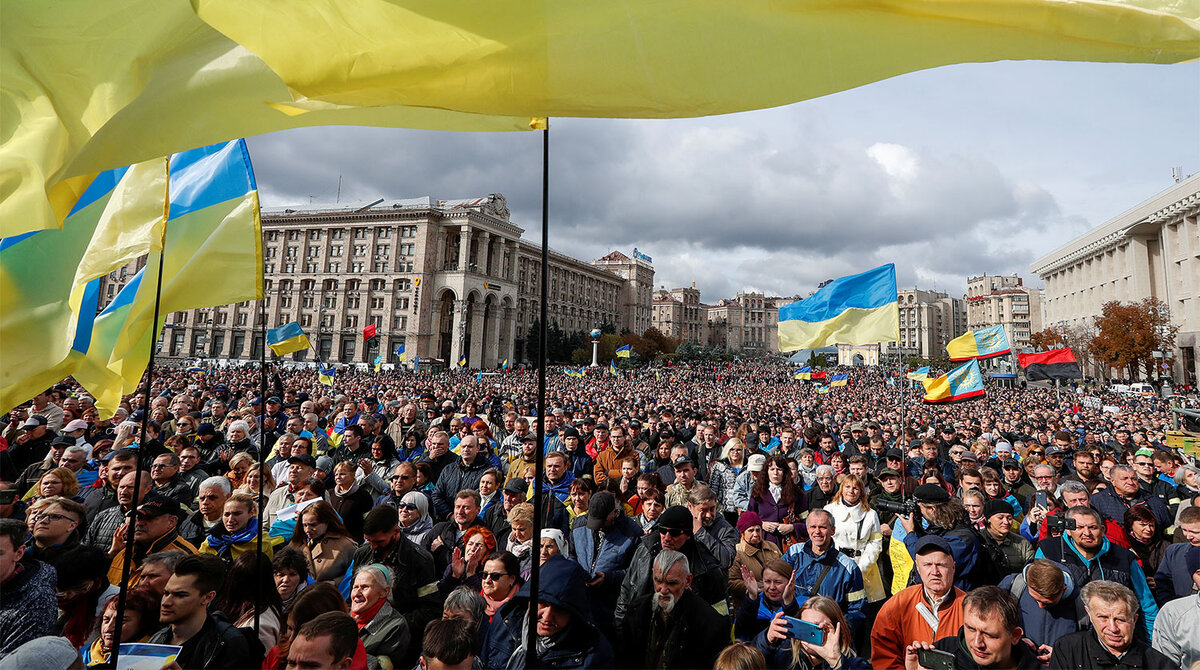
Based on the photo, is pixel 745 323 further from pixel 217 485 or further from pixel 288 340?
pixel 217 485

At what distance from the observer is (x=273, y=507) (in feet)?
18.8

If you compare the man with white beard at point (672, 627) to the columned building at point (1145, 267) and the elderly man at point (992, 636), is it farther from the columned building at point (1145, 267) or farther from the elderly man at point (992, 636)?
the columned building at point (1145, 267)

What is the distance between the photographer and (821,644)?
2.82 metres

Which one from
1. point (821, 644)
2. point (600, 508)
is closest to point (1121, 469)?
point (821, 644)

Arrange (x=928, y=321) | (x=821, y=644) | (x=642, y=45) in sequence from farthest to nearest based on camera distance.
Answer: (x=928, y=321) < (x=821, y=644) < (x=642, y=45)

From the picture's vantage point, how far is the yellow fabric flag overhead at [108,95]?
5.61 feet

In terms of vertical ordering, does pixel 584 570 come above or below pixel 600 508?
below

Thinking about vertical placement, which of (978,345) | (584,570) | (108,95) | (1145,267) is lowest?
(584,570)

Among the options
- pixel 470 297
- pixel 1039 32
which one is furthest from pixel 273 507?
pixel 470 297

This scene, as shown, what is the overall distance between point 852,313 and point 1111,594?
317 inches

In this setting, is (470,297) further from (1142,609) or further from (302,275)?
(1142,609)

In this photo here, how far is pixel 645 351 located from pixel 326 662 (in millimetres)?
87110

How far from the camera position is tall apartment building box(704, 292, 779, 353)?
161750 millimetres

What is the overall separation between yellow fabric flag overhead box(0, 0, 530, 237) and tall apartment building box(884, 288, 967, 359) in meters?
160
